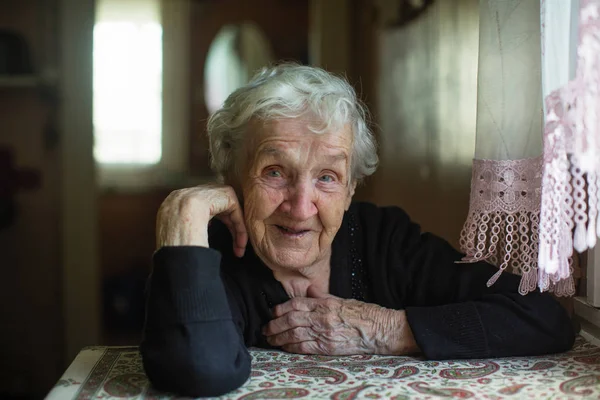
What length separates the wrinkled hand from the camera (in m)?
1.44

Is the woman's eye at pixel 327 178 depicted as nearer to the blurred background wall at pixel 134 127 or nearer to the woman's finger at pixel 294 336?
the woman's finger at pixel 294 336

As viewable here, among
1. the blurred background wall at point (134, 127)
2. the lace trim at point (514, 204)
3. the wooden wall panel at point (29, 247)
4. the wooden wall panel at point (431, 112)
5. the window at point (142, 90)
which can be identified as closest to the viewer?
the lace trim at point (514, 204)

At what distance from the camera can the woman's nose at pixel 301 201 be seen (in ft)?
4.79

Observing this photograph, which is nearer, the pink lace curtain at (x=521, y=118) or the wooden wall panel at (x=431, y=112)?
the pink lace curtain at (x=521, y=118)

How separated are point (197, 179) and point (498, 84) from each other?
3416 mm

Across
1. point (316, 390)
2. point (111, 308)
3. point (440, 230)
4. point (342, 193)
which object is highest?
point (342, 193)

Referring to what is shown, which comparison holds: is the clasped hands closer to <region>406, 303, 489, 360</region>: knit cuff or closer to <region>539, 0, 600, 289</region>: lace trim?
<region>406, 303, 489, 360</region>: knit cuff

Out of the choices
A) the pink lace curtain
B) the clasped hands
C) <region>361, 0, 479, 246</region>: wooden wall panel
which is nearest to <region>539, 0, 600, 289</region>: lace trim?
the pink lace curtain

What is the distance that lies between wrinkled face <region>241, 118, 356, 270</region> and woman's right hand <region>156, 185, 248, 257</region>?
0.10 feet

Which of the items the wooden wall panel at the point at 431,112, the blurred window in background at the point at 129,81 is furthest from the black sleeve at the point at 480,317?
the blurred window in background at the point at 129,81

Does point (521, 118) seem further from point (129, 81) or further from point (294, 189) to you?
point (129, 81)

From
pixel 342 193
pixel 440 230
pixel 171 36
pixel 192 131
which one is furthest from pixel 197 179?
pixel 342 193

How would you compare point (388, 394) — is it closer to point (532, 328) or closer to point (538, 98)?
point (532, 328)

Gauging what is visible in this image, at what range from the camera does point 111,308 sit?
441 centimetres
